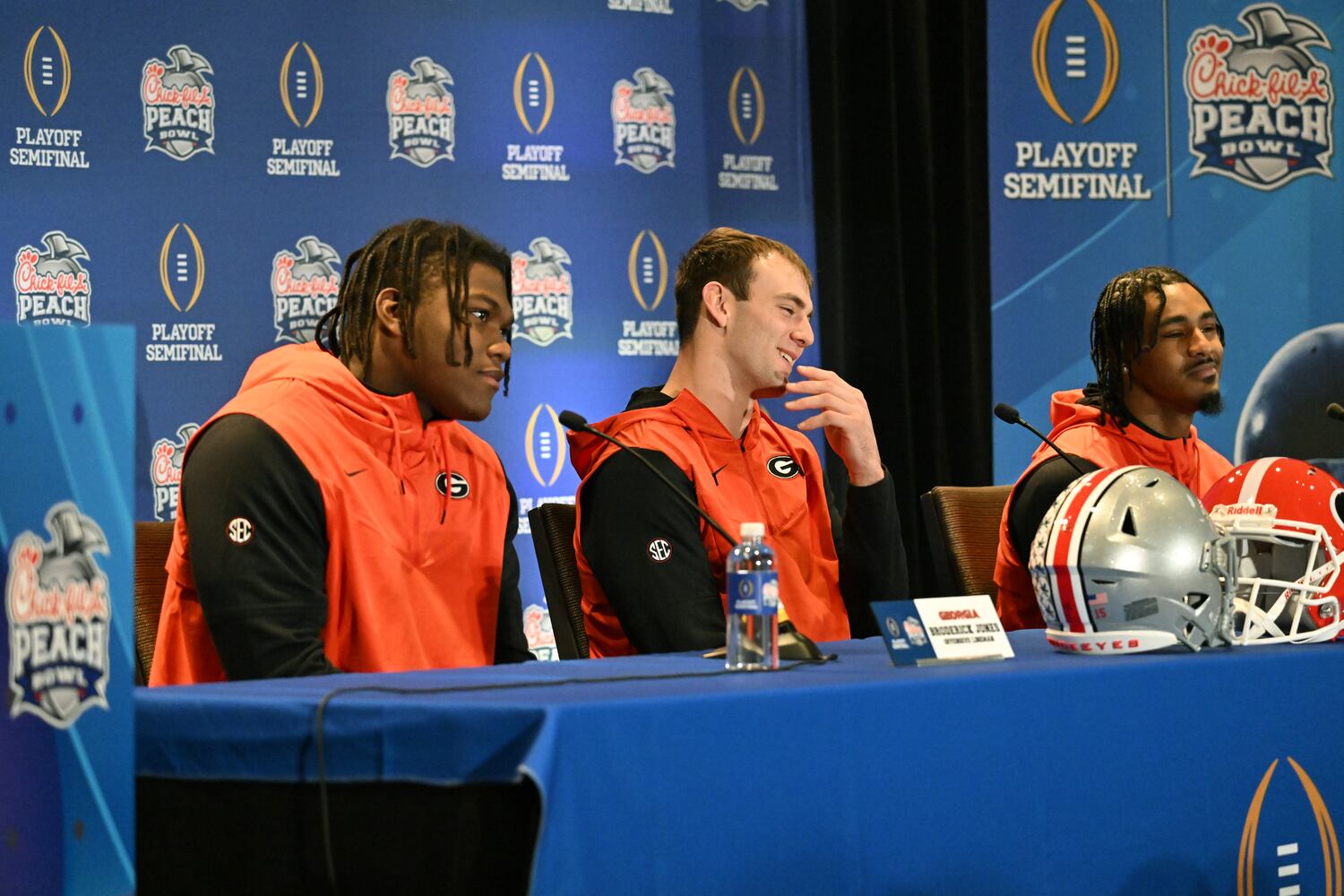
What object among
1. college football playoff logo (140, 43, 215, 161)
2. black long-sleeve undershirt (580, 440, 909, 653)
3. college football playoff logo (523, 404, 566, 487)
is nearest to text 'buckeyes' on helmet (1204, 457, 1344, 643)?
black long-sleeve undershirt (580, 440, 909, 653)

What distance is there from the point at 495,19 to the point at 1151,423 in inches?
99.0

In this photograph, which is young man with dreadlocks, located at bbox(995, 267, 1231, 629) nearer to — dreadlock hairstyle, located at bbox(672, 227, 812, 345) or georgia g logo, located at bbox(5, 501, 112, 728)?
dreadlock hairstyle, located at bbox(672, 227, 812, 345)

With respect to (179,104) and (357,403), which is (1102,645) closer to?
(357,403)

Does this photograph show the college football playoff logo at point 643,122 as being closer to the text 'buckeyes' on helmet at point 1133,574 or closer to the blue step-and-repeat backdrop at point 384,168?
the blue step-and-repeat backdrop at point 384,168

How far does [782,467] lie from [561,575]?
0.55 meters

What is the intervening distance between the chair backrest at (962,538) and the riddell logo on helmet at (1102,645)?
1211mm

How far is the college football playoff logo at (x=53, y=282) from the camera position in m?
4.32

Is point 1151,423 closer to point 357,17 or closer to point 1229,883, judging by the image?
point 1229,883

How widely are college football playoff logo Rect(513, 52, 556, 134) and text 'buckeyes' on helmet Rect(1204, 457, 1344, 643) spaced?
3.09 m

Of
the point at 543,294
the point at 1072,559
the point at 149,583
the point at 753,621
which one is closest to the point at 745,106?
the point at 543,294

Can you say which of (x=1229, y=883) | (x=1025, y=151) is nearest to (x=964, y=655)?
A: (x=1229, y=883)

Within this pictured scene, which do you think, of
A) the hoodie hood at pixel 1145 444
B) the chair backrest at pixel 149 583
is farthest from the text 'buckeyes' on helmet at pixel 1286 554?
the chair backrest at pixel 149 583

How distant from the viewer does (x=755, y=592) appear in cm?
184

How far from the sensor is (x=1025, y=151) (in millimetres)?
5445
